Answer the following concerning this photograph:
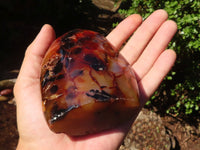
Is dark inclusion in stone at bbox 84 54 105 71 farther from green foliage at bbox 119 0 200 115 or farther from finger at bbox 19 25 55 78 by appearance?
green foliage at bbox 119 0 200 115

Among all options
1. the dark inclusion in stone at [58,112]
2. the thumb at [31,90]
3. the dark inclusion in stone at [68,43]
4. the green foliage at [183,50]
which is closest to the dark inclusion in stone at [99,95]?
the dark inclusion in stone at [58,112]

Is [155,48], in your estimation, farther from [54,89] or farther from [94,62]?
[54,89]

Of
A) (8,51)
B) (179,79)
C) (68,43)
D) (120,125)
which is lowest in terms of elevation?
(8,51)

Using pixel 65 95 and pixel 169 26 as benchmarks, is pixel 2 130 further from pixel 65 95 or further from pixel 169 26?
pixel 169 26

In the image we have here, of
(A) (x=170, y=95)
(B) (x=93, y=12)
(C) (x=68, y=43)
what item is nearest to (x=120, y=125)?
(C) (x=68, y=43)


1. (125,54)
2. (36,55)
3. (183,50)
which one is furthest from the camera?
(183,50)

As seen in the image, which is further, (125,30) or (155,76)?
(125,30)

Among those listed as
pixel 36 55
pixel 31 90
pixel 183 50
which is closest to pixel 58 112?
pixel 31 90
